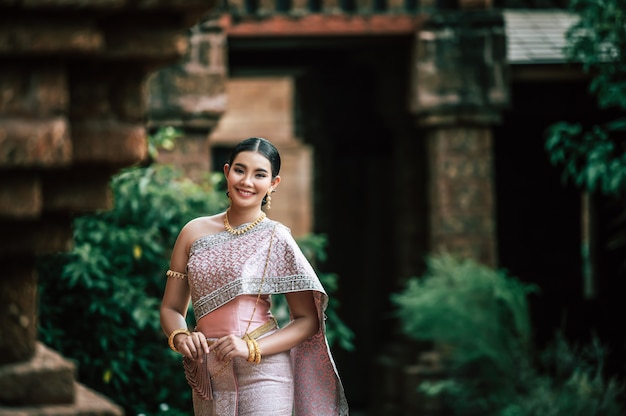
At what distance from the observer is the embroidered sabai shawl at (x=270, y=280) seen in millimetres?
3201

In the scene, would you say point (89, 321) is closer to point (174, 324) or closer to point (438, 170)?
point (174, 324)

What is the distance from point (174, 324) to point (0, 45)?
51.9 inches

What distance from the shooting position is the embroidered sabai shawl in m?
3.20

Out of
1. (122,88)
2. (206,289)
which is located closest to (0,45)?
(122,88)

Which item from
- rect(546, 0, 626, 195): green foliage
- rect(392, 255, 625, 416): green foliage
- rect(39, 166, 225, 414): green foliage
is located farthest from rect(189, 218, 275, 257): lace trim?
rect(392, 255, 625, 416): green foliage

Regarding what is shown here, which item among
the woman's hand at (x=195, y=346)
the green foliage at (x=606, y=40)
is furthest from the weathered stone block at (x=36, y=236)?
the green foliage at (x=606, y=40)

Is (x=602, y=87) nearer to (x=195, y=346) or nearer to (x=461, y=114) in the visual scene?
(x=461, y=114)

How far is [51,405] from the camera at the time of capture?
2.25 metres

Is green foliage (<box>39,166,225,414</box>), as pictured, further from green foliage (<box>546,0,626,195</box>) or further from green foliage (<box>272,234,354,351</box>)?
green foliage (<box>546,0,626,195</box>)

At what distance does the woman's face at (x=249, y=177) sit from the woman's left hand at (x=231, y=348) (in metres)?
0.36

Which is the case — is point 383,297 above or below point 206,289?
below

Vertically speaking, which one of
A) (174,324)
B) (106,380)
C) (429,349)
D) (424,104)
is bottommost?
(429,349)

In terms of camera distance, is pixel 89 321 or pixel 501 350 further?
pixel 501 350

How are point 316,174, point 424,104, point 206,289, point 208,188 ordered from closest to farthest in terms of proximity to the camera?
point 206,289 < point 208,188 < point 424,104 < point 316,174
